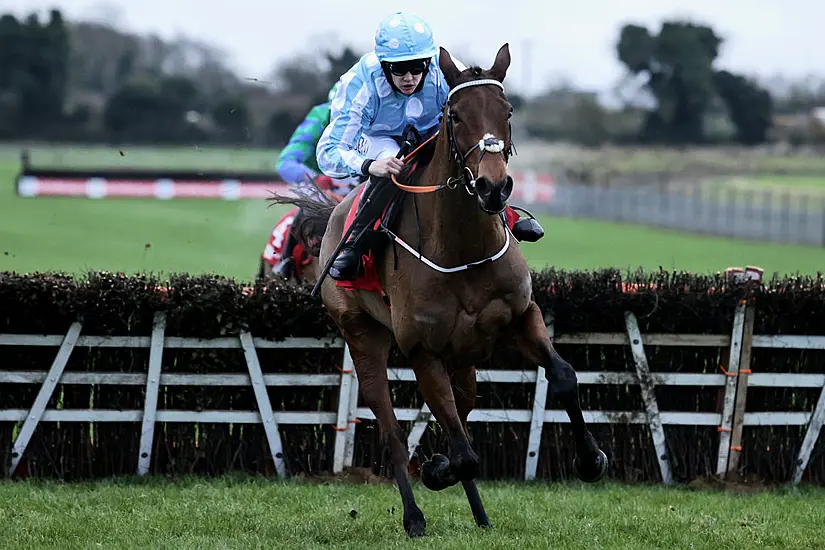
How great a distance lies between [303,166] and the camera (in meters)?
8.96

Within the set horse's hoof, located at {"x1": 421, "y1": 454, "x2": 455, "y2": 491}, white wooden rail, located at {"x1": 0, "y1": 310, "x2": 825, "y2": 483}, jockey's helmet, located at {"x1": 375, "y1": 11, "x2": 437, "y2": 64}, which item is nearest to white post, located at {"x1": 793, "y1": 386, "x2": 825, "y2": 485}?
white wooden rail, located at {"x1": 0, "y1": 310, "x2": 825, "y2": 483}

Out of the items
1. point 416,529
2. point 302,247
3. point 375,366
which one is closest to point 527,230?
point 375,366

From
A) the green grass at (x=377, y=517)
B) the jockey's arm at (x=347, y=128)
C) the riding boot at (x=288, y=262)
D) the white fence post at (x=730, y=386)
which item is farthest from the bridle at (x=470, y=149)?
the riding boot at (x=288, y=262)

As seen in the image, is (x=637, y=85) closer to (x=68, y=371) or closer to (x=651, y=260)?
(x=651, y=260)

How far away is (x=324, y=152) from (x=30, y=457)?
2936 mm

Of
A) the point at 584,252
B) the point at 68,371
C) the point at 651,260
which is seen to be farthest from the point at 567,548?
the point at 584,252

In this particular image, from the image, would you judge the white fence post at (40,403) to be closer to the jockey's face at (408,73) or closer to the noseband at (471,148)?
the jockey's face at (408,73)

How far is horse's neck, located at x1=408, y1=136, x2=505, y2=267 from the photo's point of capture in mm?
5238

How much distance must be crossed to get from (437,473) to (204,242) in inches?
811

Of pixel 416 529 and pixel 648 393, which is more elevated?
pixel 648 393

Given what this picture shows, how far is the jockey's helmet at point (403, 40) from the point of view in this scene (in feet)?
18.3

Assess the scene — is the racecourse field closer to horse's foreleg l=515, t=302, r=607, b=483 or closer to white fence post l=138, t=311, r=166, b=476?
white fence post l=138, t=311, r=166, b=476

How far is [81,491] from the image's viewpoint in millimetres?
7000

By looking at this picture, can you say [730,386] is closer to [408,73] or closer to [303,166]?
[408,73]
